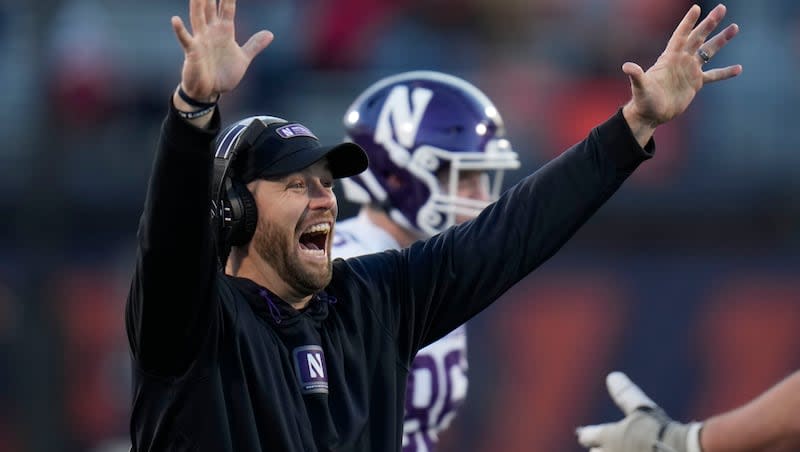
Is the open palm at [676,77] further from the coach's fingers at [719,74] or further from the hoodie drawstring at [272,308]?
the hoodie drawstring at [272,308]

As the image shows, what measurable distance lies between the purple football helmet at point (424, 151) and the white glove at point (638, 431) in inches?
52.0

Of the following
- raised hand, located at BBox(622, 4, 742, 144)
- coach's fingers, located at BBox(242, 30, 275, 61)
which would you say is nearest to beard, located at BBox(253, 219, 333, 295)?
coach's fingers, located at BBox(242, 30, 275, 61)

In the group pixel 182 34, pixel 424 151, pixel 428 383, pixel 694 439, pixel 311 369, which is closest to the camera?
pixel 182 34

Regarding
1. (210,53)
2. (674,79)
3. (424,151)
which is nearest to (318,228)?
(210,53)

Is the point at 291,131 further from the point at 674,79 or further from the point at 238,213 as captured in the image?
the point at 674,79

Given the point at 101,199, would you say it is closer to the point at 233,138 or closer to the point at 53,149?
the point at 53,149

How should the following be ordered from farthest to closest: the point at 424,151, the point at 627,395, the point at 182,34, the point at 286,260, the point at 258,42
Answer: the point at 424,151 < the point at 627,395 < the point at 286,260 < the point at 258,42 < the point at 182,34

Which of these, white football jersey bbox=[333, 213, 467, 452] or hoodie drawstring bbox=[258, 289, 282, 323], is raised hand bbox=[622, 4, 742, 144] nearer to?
hoodie drawstring bbox=[258, 289, 282, 323]

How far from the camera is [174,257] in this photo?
3012mm

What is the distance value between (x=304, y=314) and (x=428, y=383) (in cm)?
145

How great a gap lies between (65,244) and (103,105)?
1.26 m

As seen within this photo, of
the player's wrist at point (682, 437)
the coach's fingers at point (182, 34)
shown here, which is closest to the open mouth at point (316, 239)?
the coach's fingers at point (182, 34)

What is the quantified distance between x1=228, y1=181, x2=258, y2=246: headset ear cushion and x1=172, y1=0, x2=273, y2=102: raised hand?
47cm

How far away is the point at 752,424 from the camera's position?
3.46 m
